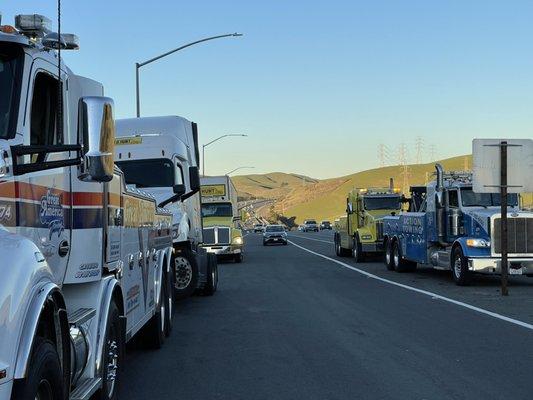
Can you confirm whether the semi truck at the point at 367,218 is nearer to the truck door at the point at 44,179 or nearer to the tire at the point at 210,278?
the tire at the point at 210,278

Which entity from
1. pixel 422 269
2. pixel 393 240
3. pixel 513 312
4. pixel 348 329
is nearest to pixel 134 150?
pixel 348 329

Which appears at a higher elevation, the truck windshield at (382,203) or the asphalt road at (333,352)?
the truck windshield at (382,203)

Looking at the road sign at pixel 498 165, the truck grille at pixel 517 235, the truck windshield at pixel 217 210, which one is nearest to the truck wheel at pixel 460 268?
the truck grille at pixel 517 235

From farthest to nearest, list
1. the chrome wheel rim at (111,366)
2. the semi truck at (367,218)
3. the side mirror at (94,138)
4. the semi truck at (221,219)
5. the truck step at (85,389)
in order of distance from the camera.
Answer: the semi truck at (367,218) → the semi truck at (221,219) → the chrome wheel rim at (111,366) → the truck step at (85,389) → the side mirror at (94,138)

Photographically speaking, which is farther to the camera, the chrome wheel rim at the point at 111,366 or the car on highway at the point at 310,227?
the car on highway at the point at 310,227

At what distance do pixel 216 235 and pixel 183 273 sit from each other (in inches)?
536

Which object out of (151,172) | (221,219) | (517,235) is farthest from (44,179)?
(221,219)

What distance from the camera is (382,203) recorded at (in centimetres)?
2870

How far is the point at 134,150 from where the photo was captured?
13.6 m

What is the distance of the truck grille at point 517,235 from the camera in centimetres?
1711

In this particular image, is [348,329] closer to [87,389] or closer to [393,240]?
[87,389]

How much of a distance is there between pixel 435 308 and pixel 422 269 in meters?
11.5

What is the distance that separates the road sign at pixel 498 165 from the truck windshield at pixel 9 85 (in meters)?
12.7

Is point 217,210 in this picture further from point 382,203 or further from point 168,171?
point 168,171
